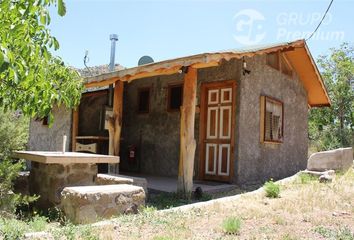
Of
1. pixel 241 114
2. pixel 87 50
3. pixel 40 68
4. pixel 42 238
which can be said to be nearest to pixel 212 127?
pixel 241 114

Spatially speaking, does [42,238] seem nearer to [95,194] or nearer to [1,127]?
[95,194]

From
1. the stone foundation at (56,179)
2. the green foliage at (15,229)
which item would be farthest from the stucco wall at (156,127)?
the green foliage at (15,229)

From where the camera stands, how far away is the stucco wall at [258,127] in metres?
9.08

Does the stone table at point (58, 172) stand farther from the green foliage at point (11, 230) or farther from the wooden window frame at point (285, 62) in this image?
the wooden window frame at point (285, 62)

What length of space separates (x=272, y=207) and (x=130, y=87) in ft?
23.4

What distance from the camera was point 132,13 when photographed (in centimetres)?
1084

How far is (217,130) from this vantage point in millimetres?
9461

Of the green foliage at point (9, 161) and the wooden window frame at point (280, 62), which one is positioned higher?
the wooden window frame at point (280, 62)

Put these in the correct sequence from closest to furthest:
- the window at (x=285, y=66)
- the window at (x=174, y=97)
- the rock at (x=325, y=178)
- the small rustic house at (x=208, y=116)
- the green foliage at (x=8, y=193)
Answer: the green foliage at (x=8, y=193) → the rock at (x=325, y=178) → the small rustic house at (x=208, y=116) → the window at (x=174, y=97) → the window at (x=285, y=66)

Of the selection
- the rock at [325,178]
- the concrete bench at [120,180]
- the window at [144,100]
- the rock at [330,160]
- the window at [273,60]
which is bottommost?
the concrete bench at [120,180]

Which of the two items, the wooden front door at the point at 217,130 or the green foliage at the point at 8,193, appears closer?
the green foliage at the point at 8,193

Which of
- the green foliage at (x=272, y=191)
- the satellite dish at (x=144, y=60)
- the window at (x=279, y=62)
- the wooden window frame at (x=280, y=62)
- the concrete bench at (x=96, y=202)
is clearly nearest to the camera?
the concrete bench at (x=96, y=202)

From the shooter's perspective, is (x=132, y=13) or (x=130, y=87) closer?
(x=132, y=13)

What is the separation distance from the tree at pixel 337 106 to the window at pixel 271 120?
41.0 ft
